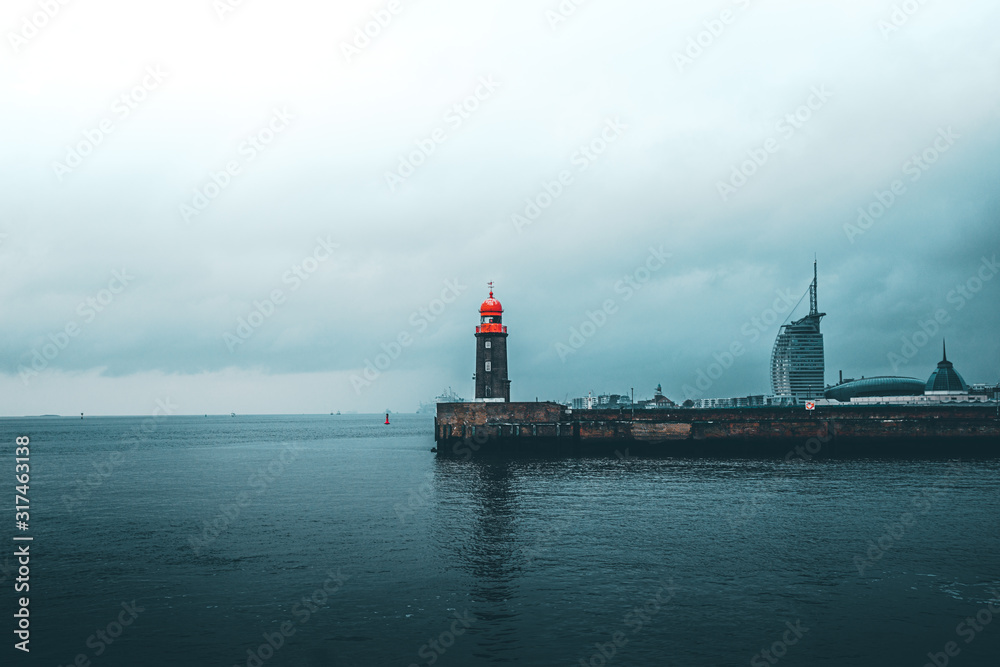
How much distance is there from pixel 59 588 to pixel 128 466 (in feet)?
171

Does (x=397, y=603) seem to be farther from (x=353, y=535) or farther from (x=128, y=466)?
(x=128, y=466)

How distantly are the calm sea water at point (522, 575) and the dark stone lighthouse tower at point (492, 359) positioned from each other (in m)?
25.0

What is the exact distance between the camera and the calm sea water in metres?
17.0
